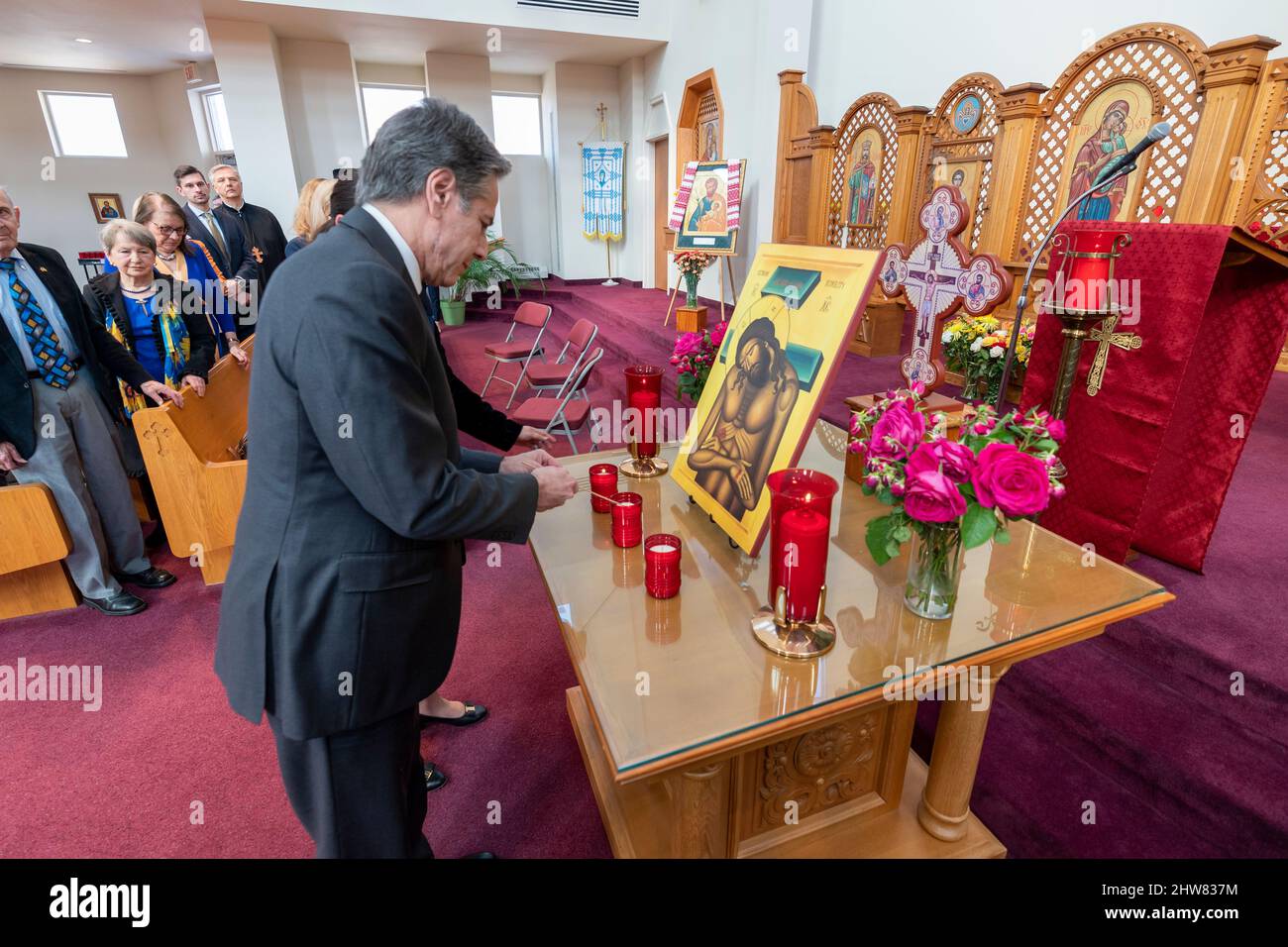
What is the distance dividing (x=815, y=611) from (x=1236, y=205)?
313 centimetres

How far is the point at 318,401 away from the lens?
0.85 meters

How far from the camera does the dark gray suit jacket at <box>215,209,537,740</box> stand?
0.84m

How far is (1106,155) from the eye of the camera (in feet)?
10.3

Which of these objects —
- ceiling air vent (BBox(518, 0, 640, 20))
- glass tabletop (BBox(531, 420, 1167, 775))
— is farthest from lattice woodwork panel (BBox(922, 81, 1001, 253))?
ceiling air vent (BBox(518, 0, 640, 20))

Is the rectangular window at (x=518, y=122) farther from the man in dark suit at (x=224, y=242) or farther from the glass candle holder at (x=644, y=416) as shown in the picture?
the glass candle holder at (x=644, y=416)

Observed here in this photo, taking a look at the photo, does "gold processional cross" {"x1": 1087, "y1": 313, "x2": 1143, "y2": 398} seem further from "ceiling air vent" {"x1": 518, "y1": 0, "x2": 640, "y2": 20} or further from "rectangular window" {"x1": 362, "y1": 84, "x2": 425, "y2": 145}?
"rectangular window" {"x1": 362, "y1": 84, "x2": 425, "y2": 145}

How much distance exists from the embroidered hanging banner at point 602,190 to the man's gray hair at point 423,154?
8.43 meters

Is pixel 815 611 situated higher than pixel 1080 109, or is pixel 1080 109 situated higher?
pixel 1080 109

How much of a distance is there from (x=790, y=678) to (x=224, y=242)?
4652mm

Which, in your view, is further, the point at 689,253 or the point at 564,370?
the point at 689,253

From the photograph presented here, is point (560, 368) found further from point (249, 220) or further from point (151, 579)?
point (151, 579)
